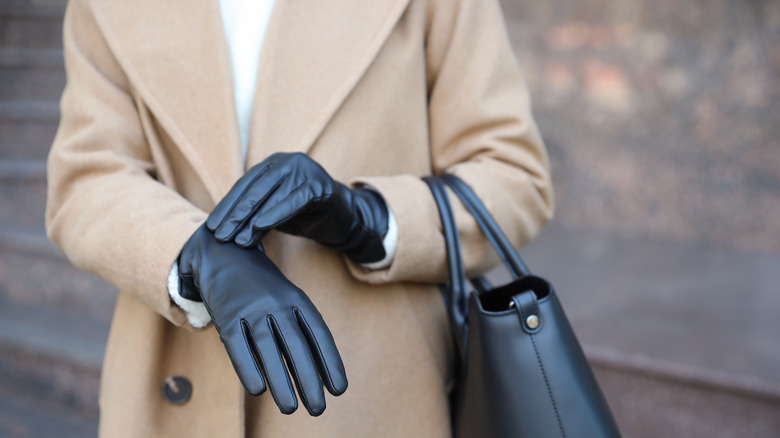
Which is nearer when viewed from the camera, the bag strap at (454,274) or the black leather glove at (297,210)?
the black leather glove at (297,210)

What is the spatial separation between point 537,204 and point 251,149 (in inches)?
16.3

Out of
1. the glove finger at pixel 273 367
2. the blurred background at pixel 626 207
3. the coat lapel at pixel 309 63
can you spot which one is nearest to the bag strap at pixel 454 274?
the coat lapel at pixel 309 63

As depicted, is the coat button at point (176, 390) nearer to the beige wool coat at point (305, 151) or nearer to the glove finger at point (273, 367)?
the beige wool coat at point (305, 151)

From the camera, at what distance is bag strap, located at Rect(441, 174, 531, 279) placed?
2.72 feet

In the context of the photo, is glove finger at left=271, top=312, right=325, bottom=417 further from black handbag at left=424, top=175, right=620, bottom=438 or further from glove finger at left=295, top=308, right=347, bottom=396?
black handbag at left=424, top=175, right=620, bottom=438

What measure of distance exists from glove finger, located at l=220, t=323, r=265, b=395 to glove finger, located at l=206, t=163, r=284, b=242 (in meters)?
0.10

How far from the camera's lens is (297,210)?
69 centimetres

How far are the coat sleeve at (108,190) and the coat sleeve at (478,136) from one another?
0.24 metres

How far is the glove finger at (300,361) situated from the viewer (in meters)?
0.60

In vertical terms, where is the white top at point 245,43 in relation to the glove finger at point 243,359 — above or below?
above

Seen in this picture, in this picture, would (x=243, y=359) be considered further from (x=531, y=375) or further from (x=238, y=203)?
(x=531, y=375)

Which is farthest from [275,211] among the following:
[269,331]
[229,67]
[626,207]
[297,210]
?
[626,207]

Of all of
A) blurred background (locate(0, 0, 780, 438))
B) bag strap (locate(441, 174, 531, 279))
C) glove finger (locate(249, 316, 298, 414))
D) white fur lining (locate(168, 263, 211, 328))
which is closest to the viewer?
glove finger (locate(249, 316, 298, 414))

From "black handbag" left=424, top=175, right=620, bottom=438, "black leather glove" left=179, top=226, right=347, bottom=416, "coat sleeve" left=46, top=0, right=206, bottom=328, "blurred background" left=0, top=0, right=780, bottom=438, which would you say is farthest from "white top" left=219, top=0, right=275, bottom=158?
"blurred background" left=0, top=0, right=780, bottom=438
